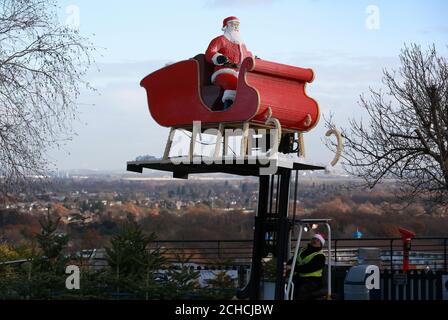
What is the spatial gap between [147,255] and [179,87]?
6.42m

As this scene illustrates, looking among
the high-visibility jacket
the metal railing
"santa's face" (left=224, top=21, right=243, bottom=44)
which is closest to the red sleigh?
"santa's face" (left=224, top=21, right=243, bottom=44)

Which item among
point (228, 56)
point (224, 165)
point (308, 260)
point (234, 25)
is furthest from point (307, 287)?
point (234, 25)

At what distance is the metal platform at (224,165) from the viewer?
11992mm

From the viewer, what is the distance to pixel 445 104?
22031 millimetres

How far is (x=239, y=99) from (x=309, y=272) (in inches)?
128

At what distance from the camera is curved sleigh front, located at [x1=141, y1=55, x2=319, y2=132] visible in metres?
12.0

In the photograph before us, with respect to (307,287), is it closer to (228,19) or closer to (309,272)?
(309,272)

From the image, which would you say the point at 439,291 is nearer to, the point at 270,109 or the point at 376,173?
the point at 376,173

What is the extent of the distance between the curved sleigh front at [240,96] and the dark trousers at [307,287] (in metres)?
2.49

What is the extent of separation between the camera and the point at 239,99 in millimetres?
12023

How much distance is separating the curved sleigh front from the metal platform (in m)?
0.49

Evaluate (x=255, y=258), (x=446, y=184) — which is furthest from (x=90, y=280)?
(x=446, y=184)

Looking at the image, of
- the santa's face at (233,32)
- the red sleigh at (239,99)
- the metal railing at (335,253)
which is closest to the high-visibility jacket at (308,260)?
the red sleigh at (239,99)

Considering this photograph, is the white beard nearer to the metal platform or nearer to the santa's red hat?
the santa's red hat
